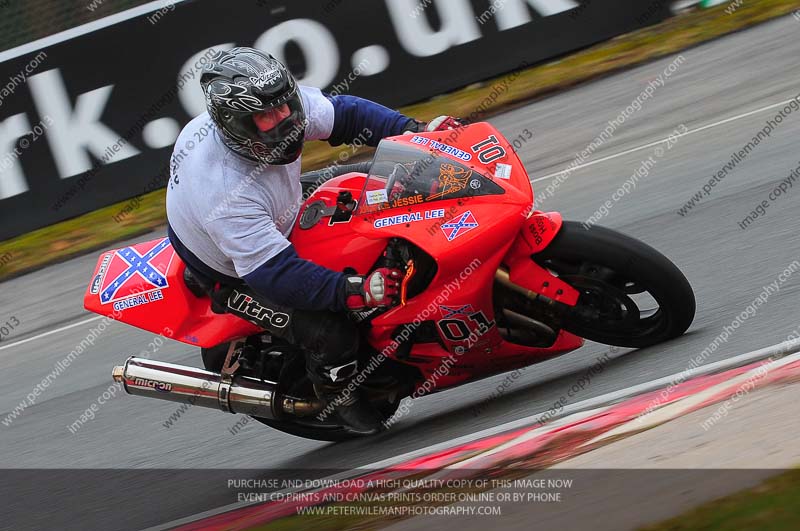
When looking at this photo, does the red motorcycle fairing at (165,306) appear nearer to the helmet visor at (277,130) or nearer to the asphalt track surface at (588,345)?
the asphalt track surface at (588,345)

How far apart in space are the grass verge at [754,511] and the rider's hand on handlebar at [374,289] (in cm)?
185

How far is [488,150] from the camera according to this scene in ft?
15.5

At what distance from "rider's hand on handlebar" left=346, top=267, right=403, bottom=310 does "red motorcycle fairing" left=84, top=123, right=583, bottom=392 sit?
22 cm

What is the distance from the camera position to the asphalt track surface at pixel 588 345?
5.15 meters

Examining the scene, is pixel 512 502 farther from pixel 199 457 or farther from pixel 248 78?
pixel 199 457

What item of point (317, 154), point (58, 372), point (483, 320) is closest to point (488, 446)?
point (483, 320)

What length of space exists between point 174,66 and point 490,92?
315cm

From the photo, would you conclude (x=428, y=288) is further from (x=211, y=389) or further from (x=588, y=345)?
(x=211, y=389)

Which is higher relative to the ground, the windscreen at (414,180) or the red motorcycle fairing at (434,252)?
the windscreen at (414,180)

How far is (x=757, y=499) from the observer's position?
2857 millimetres

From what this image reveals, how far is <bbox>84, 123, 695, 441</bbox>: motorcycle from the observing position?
14.9 feet

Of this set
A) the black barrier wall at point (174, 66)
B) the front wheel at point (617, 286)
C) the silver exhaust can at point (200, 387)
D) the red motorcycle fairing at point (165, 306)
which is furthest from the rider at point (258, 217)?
the black barrier wall at point (174, 66)

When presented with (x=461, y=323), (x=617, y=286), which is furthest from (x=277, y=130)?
(x=617, y=286)

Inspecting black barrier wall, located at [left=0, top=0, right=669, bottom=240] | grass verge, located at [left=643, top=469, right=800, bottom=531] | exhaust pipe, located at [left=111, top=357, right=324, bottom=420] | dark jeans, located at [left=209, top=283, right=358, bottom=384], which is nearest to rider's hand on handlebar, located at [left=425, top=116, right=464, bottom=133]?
dark jeans, located at [left=209, top=283, right=358, bottom=384]
